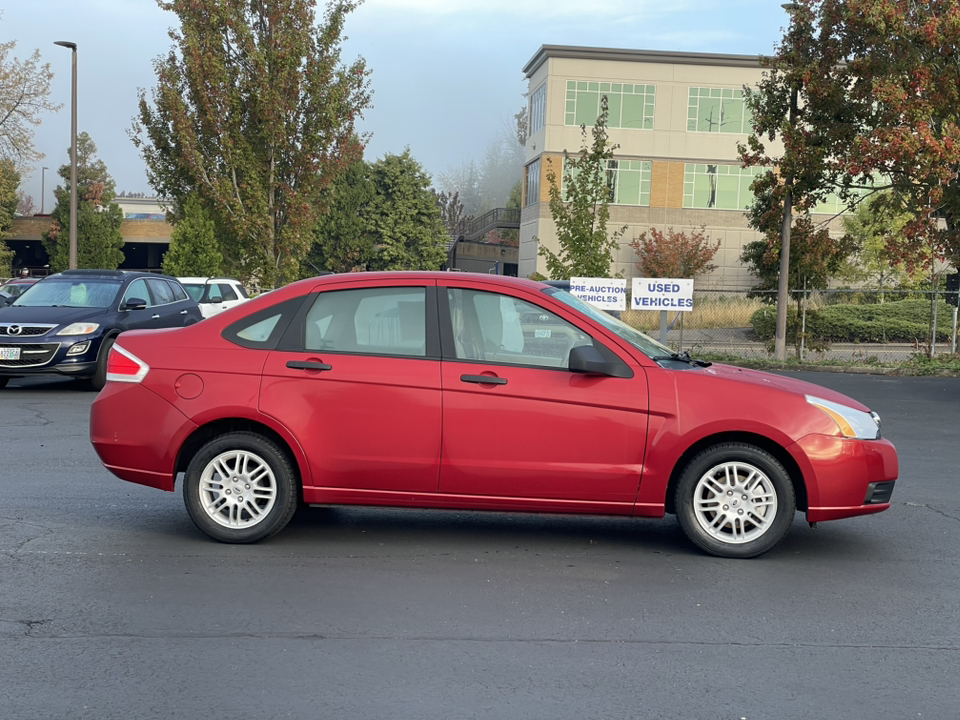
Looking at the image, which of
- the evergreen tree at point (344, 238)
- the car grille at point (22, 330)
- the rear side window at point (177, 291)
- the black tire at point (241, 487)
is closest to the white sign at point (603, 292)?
the rear side window at point (177, 291)

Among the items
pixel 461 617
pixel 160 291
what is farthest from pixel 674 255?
pixel 461 617

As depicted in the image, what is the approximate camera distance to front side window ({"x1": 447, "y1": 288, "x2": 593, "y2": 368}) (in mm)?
6543

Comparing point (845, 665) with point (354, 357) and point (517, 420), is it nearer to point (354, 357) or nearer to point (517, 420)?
point (517, 420)

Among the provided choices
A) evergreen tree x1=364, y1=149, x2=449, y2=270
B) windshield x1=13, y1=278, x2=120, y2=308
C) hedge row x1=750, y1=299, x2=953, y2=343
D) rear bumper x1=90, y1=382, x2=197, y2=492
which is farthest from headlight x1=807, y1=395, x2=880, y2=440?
evergreen tree x1=364, y1=149, x2=449, y2=270

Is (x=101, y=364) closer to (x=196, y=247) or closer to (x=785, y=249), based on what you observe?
(x=785, y=249)

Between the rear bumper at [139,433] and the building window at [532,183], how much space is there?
5147cm

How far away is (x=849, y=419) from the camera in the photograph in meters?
6.51

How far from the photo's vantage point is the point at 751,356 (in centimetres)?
2373

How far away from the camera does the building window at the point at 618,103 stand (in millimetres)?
55031

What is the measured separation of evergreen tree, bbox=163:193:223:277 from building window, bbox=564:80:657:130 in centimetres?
2897

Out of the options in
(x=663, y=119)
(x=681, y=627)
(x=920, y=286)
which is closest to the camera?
(x=681, y=627)

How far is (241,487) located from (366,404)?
914mm

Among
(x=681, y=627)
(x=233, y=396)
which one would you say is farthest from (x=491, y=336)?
(x=681, y=627)

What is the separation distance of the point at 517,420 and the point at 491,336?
56 cm
